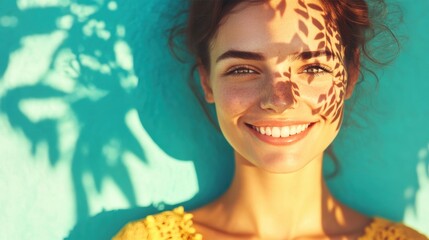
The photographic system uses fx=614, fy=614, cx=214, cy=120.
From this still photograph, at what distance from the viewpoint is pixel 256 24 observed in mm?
2010

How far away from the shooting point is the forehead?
199 centimetres

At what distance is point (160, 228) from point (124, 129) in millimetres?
465

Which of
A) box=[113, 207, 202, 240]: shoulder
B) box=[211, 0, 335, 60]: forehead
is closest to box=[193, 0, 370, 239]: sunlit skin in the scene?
box=[211, 0, 335, 60]: forehead

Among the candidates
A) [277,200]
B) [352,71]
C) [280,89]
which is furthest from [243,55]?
[277,200]

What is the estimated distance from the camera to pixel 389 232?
7.53 feet

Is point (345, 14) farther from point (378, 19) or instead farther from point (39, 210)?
point (39, 210)

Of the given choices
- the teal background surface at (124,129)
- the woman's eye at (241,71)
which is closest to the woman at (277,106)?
the woman's eye at (241,71)

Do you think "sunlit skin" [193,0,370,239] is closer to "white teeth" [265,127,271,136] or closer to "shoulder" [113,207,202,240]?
"white teeth" [265,127,271,136]

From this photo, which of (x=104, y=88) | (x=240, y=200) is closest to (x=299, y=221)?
(x=240, y=200)

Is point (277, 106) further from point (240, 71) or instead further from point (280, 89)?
point (240, 71)

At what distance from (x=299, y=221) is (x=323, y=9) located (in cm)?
79

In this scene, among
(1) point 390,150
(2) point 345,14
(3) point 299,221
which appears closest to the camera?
(2) point 345,14

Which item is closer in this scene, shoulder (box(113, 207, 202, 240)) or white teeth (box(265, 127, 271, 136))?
white teeth (box(265, 127, 271, 136))

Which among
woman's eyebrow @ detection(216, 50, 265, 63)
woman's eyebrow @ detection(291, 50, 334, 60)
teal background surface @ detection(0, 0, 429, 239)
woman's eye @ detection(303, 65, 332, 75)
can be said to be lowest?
teal background surface @ detection(0, 0, 429, 239)
